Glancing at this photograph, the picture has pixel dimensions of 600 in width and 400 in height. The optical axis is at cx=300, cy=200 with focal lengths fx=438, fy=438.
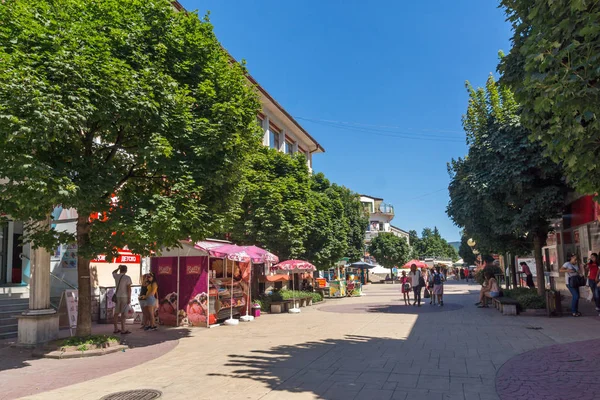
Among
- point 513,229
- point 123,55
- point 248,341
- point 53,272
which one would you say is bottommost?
point 248,341

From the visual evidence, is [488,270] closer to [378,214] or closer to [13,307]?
[13,307]

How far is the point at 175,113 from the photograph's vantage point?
9.69 m

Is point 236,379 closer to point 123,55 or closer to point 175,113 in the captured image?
point 175,113

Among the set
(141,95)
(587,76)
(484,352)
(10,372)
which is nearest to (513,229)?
(484,352)

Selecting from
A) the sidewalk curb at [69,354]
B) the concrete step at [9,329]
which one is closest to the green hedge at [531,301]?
the sidewalk curb at [69,354]

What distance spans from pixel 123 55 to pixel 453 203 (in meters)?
13.1

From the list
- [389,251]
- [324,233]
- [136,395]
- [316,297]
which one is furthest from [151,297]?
[389,251]

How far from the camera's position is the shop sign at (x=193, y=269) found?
13.8 metres

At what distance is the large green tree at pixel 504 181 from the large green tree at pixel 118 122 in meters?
7.94

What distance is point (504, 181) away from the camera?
1369cm

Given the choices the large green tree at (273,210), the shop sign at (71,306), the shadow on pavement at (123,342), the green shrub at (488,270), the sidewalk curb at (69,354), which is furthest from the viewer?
the green shrub at (488,270)

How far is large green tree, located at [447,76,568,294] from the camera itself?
13617 millimetres

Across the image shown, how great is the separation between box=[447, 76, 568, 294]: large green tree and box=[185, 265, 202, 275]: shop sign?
30.6 feet

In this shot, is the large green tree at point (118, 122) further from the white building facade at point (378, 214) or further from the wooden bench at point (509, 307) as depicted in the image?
the white building facade at point (378, 214)
